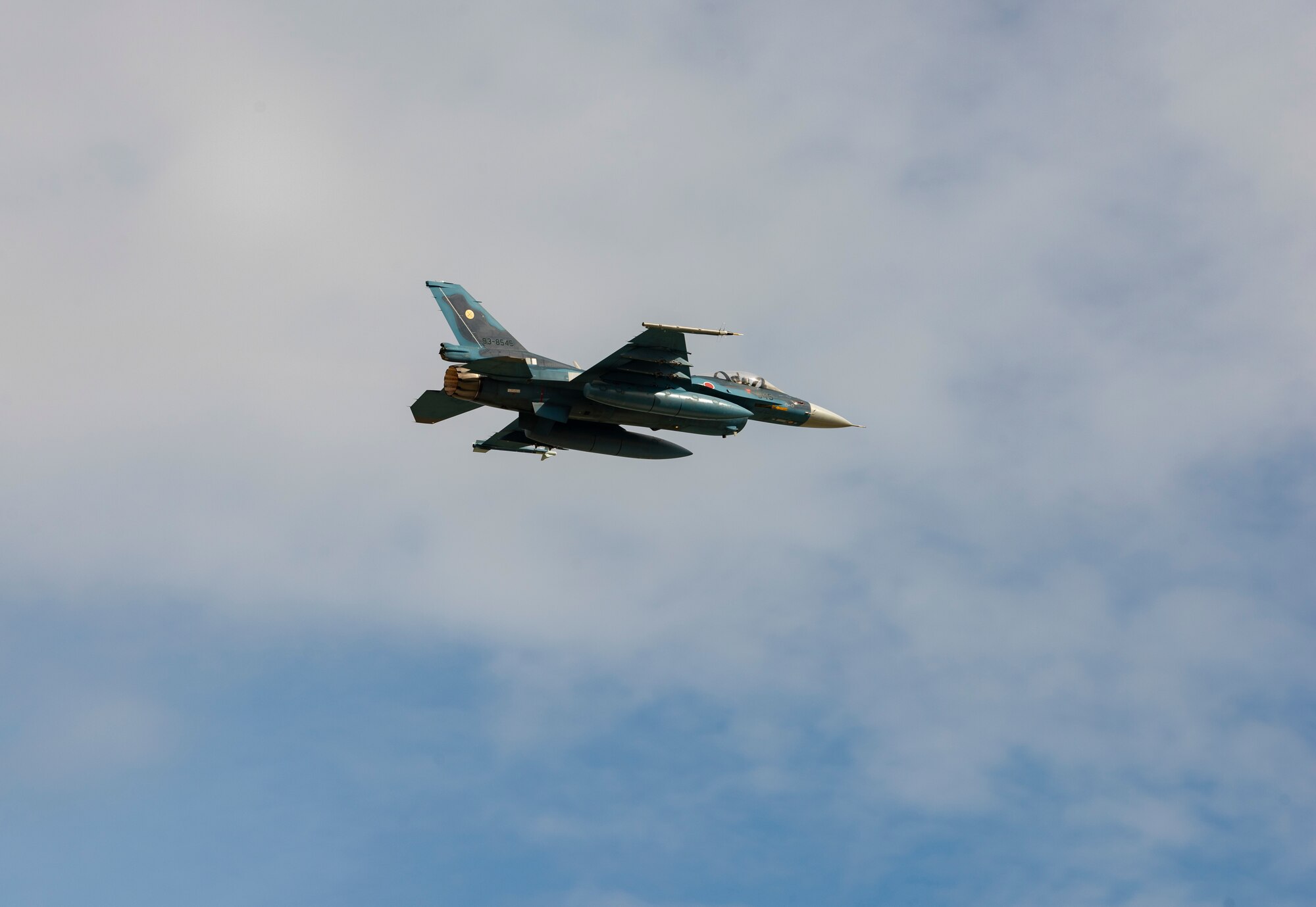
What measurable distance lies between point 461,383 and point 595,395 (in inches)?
221

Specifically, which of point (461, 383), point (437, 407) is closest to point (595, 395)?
point (461, 383)

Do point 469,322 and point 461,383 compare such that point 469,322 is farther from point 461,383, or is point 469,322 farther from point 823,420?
point 823,420

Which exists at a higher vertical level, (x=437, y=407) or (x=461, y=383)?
(x=437, y=407)

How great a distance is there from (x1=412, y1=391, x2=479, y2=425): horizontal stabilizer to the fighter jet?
4 cm

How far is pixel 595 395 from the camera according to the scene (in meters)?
59.7

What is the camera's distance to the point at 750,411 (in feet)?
211

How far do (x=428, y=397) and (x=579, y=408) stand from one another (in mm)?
6887

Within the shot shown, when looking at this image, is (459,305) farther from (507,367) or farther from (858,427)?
(858,427)

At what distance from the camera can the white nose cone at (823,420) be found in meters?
66.6

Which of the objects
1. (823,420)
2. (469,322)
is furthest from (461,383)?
(823,420)

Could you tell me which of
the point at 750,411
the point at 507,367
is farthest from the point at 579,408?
the point at 750,411

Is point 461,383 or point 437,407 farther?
point 437,407

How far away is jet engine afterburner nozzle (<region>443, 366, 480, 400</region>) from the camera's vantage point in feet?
197

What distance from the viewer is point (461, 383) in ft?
197
